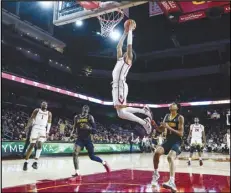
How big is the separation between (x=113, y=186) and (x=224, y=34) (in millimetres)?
23730

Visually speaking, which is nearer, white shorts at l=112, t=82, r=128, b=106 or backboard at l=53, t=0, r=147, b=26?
white shorts at l=112, t=82, r=128, b=106

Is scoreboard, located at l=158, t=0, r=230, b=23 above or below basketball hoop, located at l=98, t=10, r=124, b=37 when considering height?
above

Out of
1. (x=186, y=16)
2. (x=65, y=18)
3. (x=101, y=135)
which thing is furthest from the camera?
(x=101, y=135)

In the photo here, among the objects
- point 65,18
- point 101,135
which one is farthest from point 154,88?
point 65,18

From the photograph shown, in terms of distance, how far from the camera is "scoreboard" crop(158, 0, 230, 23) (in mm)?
8273

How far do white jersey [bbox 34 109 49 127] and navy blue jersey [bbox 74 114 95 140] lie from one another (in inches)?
Answer: 58.3

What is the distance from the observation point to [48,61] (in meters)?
24.0

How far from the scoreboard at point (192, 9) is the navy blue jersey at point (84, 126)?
4059mm

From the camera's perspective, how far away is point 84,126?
6.94 meters

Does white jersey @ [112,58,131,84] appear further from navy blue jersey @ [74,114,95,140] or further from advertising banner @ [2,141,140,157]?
advertising banner @ [2,141,140,157]

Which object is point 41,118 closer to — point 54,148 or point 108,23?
point 108,23

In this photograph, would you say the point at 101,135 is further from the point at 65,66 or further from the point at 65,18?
the point at 65,18

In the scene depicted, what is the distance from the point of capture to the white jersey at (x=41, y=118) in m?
8.05

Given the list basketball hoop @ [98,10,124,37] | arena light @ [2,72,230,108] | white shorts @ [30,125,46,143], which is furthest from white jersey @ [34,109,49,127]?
arena light @ [2,72,230,108]
